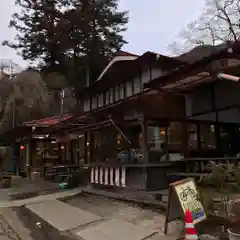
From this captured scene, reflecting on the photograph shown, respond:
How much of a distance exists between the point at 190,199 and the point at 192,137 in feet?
25.7

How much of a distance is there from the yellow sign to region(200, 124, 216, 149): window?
7.93 metres

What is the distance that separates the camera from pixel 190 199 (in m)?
6.12

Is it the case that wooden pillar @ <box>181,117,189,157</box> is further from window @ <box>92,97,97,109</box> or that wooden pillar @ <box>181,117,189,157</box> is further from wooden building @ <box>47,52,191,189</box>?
window @ <box>92,97,97,109</box>

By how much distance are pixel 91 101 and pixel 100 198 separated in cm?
882

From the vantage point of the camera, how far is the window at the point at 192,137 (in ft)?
44.4

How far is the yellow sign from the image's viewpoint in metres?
5.99

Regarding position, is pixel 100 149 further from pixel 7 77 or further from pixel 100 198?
pixel 7 77

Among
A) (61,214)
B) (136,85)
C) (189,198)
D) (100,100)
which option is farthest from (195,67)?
Answer: (100,100)

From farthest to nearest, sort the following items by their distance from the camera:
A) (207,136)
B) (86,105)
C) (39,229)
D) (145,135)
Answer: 1. (86,105)
2. (207,136)
3. (145,135)
4. (39,229)

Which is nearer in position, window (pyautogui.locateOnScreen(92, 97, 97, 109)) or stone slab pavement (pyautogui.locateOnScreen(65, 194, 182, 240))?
stone slab pavement (pyautogui.locateOnScreen(65, 194, 182, 240))

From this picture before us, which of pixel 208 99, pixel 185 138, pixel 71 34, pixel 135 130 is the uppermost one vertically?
pixel 71 34

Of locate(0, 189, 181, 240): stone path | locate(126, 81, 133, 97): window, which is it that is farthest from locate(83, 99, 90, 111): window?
locate(0, 189, 181, 240): stone path

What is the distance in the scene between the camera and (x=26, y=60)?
34594mm

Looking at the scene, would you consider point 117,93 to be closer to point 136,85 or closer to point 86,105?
point 136,85
